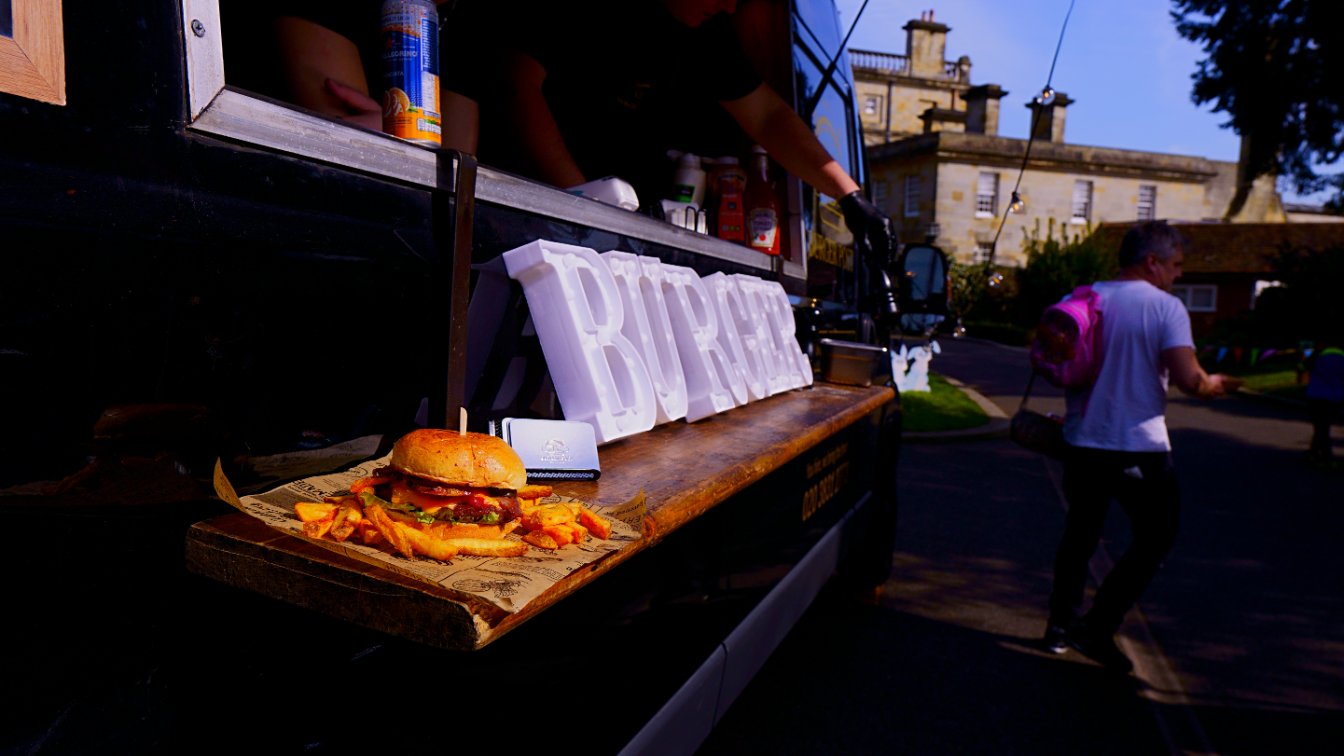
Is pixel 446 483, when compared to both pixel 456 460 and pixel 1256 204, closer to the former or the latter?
pixel 456 460

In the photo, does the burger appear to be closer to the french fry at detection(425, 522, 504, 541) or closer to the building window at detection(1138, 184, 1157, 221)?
the french fry at detection(425, 522, 504, 541)

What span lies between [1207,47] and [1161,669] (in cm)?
2602

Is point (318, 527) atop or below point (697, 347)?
below

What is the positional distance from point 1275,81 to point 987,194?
18.0 m

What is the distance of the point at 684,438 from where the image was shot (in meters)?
2.02

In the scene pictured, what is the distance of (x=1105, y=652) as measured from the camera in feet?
12.7

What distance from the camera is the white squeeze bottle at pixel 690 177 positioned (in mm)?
3289

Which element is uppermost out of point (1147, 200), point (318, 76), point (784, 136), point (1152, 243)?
point (1147, 200)

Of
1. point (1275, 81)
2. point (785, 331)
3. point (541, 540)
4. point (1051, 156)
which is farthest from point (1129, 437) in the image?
point (1051, 156)

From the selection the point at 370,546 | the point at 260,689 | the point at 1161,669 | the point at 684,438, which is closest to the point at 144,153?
the point at 370,546

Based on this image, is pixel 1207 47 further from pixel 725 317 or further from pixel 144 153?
pixel 144 153

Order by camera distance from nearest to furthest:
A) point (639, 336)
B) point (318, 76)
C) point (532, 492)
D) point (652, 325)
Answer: point (532, 492) → point (318, 76) → point (639, 336) → point (652, 325)

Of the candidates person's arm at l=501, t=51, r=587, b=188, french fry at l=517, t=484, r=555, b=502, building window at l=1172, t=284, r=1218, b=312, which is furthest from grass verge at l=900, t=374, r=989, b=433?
building window at l=1172, t=284, r=1218, b=312

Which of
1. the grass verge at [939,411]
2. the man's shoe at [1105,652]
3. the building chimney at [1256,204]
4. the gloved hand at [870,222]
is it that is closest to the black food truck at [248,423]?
the gloved hand at [870,222]
